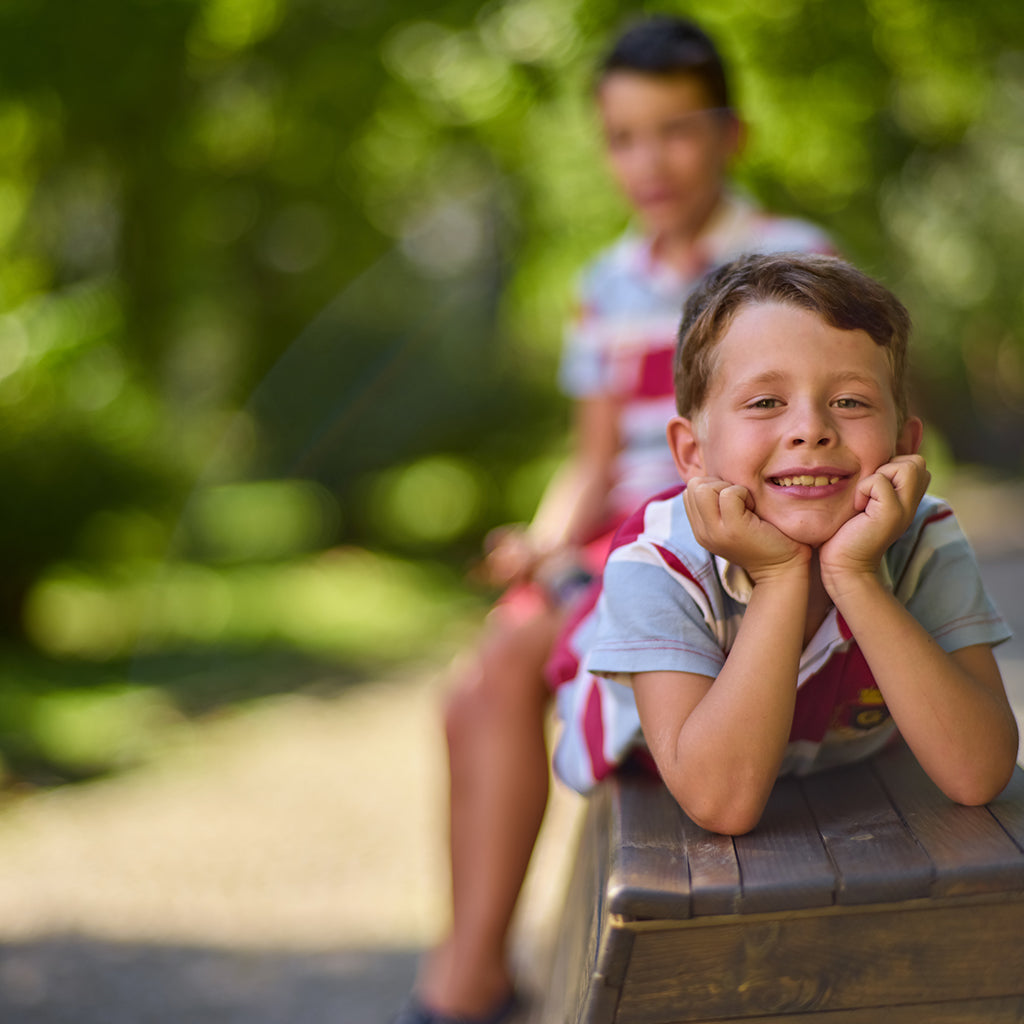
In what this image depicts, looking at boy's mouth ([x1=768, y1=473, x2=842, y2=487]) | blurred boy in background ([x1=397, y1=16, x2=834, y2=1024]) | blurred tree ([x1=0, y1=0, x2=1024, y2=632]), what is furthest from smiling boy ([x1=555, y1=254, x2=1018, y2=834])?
blurred tree ([x1=0, y1=0, x2=1024, y2=632])

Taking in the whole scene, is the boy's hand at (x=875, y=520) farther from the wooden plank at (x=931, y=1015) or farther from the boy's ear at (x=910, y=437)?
the wooden plank at (x=931, y=1015)

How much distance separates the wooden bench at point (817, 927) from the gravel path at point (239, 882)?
5.47 ft

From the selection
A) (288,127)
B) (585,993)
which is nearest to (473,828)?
(585,993)

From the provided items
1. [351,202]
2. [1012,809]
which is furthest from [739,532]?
[351,202]

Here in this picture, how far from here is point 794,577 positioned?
4.22 feet

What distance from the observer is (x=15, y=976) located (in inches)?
116

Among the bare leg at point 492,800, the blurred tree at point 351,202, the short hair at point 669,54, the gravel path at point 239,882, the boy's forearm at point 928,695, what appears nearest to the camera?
the boy's forearm at point 928,695

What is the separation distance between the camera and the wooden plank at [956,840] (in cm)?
118

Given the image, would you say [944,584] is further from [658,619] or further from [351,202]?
[351,202]

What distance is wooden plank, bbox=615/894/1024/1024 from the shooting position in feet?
3.94

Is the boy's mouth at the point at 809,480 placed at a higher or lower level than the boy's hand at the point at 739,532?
higher

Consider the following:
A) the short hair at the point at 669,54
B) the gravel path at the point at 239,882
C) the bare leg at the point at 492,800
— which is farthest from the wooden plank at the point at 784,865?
the gravel path at the point at 239,882

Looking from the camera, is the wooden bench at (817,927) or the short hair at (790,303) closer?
the wooden bench at (817,927)

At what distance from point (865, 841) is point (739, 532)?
34cm
